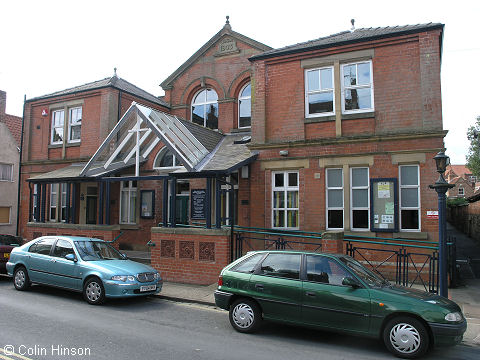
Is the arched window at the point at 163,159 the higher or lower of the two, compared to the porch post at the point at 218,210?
higher

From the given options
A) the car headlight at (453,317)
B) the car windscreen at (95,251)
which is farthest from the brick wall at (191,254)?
the car headlight at (453,317)

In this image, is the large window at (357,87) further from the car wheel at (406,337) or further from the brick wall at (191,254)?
the car wheel at (406,337)

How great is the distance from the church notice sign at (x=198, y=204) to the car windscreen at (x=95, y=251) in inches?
181

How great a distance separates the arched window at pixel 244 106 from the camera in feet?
57.4

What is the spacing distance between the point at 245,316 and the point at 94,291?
3.86 m

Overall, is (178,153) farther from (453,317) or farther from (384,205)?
(453,317)

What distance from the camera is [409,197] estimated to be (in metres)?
11.1

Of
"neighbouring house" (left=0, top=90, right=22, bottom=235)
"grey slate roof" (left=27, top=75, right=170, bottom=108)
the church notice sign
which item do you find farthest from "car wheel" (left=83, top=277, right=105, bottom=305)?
"neighbouring house" (left=0, top=90, right=22, bottom=235)

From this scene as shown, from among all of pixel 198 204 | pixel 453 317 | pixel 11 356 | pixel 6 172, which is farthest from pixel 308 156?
pixel 6 172

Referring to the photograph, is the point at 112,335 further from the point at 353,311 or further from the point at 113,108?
the point at 113,108

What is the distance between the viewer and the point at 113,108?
1761cm

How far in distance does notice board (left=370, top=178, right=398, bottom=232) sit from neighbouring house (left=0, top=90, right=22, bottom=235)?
67.8 ft

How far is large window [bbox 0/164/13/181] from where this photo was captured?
23188 mm

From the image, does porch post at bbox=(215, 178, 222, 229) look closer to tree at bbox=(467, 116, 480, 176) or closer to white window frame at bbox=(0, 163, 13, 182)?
white window frame at bbox=(0, 163, 13, 182)
